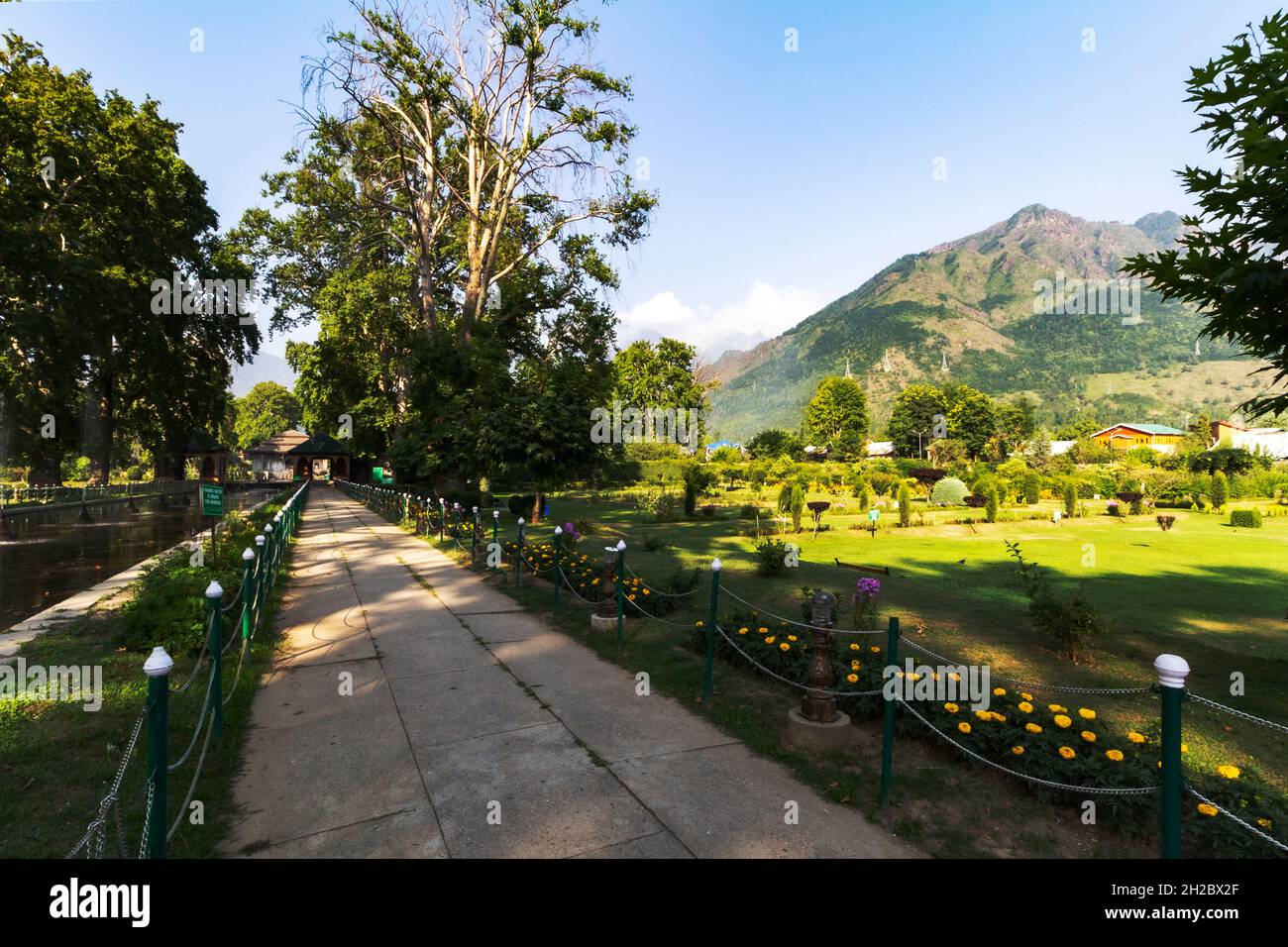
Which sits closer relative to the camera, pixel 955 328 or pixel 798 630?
pixel 798 630

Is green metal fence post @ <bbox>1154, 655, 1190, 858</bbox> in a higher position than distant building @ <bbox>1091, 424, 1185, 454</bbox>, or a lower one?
lower

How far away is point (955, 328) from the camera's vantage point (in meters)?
197

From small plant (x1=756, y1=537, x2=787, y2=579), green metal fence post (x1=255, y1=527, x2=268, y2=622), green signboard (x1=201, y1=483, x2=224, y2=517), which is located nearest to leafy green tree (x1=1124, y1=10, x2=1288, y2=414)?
small plant (x1=756, y1=537, x2=787, y2=579)

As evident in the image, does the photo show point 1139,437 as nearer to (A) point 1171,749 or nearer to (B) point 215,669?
(A) point 1171,749

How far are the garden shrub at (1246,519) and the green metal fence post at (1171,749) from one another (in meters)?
28.3

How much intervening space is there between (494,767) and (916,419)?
83.4 m

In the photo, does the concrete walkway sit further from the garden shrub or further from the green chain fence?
the garden shrub

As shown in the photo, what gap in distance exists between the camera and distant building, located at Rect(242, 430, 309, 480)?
74.8 meters

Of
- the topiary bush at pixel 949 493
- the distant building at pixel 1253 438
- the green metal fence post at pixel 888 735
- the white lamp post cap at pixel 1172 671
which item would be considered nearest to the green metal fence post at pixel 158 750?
the green metal fence post at pixel 888 735

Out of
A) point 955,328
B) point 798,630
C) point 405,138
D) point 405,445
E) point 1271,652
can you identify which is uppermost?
point 955,328

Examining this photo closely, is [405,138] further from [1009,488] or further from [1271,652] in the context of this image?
[1009,488]

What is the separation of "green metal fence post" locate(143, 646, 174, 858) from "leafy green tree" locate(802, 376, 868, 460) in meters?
86.5
